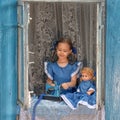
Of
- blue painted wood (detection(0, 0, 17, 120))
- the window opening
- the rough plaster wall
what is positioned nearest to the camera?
blue painted wood (detection(0, 0, 17, 120))

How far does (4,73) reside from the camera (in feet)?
12.5

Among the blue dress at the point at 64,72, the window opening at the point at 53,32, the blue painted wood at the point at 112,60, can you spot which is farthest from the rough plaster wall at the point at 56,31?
the blue painted wood at the point at 112,60

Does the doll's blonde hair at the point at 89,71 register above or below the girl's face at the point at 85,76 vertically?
above

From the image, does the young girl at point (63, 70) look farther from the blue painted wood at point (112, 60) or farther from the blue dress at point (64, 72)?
the blue painted wood at point (112, 60)

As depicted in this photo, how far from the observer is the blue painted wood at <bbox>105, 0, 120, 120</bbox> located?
12.4 ft

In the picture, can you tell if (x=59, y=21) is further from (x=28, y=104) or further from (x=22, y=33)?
(x=28, y=104)

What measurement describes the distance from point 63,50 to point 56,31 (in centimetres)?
22

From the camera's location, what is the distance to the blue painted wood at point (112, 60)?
378 cm

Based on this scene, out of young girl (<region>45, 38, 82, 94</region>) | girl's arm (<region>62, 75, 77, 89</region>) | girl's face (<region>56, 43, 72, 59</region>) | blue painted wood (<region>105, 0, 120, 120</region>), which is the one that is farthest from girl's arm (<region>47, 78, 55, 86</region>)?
blue painted wood (<region>105, 0, 120, 120</region>)

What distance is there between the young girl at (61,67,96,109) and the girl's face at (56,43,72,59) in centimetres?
20

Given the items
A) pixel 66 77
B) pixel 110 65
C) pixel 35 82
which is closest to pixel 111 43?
pixel 110 65

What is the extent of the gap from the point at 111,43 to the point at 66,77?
51 centimetres

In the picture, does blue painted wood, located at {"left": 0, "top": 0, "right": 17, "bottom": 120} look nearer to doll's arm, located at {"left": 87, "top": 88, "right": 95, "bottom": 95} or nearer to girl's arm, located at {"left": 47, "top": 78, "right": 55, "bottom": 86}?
girl's arm, located at {"left": 47, "top": 78, "right": 55, "bottom": 86}

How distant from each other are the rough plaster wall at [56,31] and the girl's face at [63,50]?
143 mm
